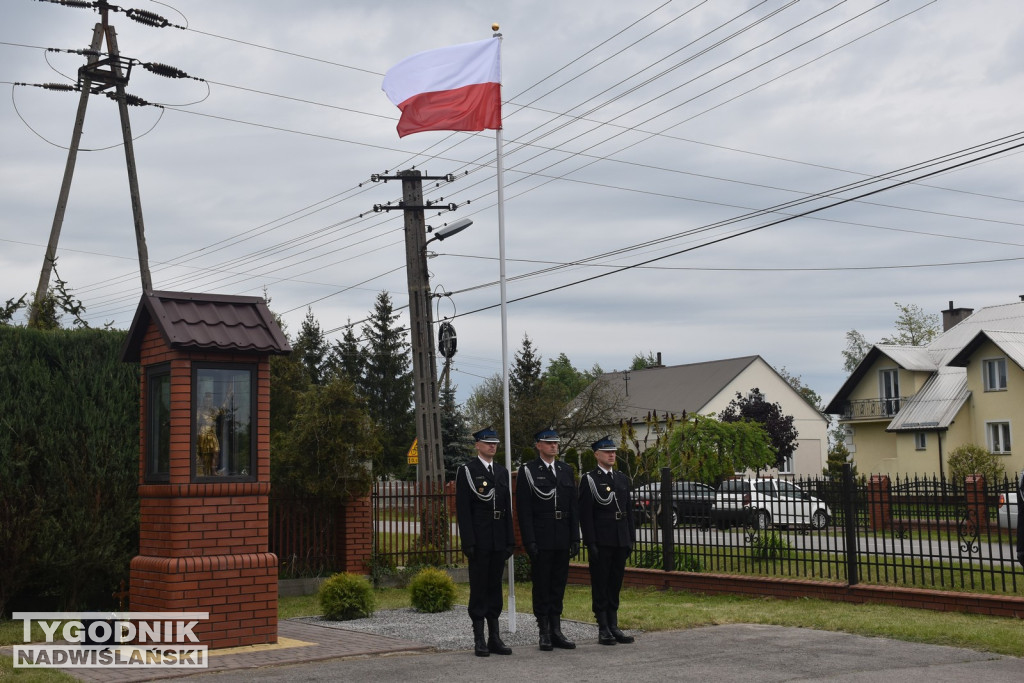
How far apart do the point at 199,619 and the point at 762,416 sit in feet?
154

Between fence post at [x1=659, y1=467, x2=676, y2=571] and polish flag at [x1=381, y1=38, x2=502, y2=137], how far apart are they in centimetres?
645

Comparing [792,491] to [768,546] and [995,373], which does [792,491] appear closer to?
[768,546]

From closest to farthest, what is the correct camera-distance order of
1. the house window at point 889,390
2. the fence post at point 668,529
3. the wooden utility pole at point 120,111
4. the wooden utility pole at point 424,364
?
the fence post at point 668,529
the wooden utility pole at point 120,111
the wooden utility pole at point 424,364
the house window at point 889,390

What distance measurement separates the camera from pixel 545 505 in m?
10.2

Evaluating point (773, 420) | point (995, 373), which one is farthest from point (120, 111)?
point (773, 420)

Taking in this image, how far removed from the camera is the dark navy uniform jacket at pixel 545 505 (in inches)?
401

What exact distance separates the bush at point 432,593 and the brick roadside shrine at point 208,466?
3.02m

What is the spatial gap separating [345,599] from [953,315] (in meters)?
46.5

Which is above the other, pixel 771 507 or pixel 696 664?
pixel 771 507

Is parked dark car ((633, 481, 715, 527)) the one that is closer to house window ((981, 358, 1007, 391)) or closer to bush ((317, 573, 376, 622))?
bush ((317, 573, 376, 622))

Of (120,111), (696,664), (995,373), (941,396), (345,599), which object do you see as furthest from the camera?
(941,396)

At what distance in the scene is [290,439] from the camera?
1550cm

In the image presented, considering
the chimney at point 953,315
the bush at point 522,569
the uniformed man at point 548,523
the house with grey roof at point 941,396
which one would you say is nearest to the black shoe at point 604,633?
the uniformed man at point 548,523

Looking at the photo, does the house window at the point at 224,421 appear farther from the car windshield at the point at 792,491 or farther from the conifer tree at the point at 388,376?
the conifer tree at the point at 388,376
